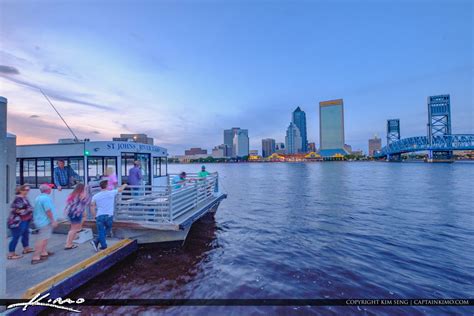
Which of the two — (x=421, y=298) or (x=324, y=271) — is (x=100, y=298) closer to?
Answer: (x=324, y=271)

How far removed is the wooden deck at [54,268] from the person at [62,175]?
1876 mm

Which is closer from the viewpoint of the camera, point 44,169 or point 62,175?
point 62,175

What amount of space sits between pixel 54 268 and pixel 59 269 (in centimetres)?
13

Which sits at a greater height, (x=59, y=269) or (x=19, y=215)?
(x=19, y=215)

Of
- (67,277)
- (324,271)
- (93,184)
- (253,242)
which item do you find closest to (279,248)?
(253,242)

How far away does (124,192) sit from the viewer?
737cm

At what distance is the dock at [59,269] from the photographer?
3.93 m

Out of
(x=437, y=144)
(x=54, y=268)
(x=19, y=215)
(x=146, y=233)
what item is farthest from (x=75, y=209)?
(x=437, y=144)

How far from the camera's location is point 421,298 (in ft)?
16.3

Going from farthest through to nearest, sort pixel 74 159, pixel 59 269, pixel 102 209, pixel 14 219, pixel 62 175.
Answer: pixel 74 159 → pixel 62 175 → pixel 102 209 → pixel 14 219 → pixel 59 269

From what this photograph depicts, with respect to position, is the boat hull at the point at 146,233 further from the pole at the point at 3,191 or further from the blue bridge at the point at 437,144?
the blue bridge at the point at 437,144
